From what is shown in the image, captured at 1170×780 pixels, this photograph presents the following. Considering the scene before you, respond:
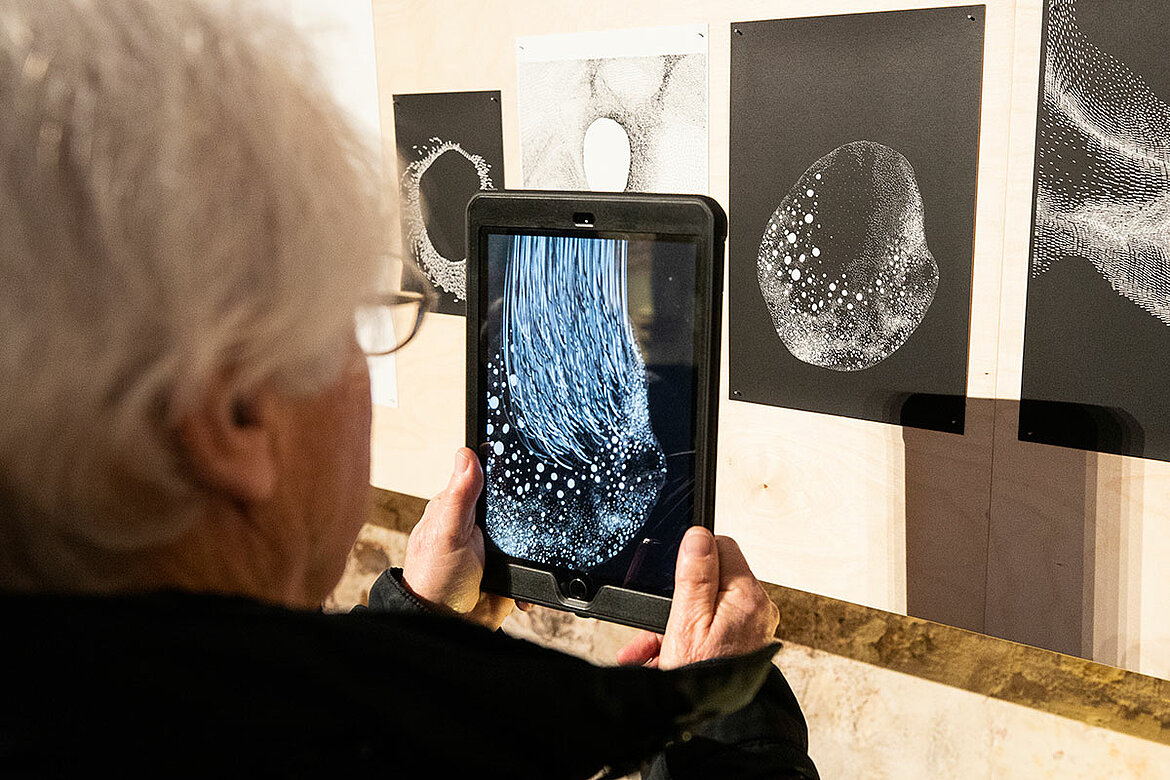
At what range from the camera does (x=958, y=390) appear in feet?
2.21

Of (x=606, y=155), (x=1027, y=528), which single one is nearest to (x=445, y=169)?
(x=606, y=155)

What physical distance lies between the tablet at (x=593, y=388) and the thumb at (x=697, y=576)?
24 mm

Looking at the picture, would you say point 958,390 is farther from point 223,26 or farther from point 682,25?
point 223,26

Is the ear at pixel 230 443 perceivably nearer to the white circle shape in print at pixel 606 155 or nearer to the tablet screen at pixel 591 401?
the tablet screen at pixel 591 401

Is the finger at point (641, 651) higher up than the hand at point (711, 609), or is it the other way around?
the hand at point (711, 609)

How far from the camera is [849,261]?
70cm

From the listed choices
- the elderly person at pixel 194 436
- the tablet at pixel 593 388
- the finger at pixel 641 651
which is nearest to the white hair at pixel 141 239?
the elderly person at pixel 194 436

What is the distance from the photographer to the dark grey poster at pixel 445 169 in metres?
0.89

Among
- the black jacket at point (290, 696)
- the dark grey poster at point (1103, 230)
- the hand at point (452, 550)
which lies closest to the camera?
the black jacket at point (290, 696)

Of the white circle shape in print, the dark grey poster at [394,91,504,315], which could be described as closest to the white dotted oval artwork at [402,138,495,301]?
the dark grey poster at [394,91,504,315]

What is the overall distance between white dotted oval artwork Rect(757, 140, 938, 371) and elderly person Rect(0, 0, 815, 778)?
0.40 m

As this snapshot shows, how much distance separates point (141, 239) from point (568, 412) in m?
0.43

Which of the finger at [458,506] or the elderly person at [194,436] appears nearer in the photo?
the elderly person at [194,436]

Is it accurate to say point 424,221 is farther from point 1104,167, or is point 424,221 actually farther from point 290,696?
point 290,696
